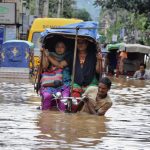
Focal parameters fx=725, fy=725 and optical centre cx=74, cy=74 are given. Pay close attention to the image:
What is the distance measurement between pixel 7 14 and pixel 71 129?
30069 millimetres

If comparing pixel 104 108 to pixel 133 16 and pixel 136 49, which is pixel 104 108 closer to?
pixel 136 49

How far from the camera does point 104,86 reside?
1248 centimetres

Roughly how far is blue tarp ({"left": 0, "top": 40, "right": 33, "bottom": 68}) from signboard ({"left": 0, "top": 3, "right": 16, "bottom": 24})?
814 centimetres

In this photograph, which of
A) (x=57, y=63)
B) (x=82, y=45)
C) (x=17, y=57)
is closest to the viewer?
Answer: (x=57, y=63)

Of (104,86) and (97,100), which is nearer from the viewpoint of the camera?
(104,86)

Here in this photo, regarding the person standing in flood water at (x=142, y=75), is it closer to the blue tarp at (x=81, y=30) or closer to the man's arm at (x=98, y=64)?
the blue tarp at (x=81, y=30)

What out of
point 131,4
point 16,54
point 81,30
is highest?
point 131,4

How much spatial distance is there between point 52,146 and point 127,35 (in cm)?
7984

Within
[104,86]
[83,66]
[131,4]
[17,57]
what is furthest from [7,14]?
[104,86]

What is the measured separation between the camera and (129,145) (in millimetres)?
9438

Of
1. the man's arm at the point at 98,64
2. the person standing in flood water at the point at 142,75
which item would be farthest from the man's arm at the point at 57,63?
Answer: the person standing in flood water at the point at 142,75

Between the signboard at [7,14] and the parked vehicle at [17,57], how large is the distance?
8.16 metres

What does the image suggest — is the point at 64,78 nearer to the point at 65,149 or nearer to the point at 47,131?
the point at 47,131

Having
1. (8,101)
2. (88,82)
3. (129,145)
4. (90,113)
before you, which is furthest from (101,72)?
(129,145)
